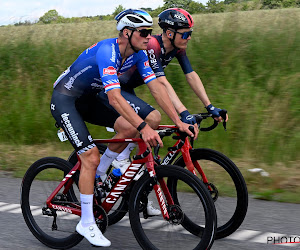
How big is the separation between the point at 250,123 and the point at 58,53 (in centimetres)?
489

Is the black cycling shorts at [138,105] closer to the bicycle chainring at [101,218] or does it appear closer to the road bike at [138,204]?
the road bike at [138,204]

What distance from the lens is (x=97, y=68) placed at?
13.9ft

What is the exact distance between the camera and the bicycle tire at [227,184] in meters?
4.43

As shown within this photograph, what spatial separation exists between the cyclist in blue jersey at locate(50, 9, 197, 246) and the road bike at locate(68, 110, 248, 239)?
0.71 feet

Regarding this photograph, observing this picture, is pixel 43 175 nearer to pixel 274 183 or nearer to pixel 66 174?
pixel 66 174

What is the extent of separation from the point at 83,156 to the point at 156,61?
4.05 feet

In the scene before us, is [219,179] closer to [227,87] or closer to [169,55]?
[169,55]

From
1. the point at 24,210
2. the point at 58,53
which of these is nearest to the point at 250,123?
the point at 24,210

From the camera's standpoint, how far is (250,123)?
760cm

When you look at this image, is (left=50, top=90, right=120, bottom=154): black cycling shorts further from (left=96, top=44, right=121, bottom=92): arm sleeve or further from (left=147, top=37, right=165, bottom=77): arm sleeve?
(left=147, top=37, right=165, bottom=77): arm sleeve

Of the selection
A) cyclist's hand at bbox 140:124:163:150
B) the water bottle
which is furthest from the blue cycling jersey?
the water bottle

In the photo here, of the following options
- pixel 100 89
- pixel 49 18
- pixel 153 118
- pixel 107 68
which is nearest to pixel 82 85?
pixel 100 89

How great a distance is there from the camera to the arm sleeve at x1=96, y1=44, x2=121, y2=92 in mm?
3975

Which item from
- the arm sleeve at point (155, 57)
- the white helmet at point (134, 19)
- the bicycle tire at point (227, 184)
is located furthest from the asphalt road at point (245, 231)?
the white helmet at point (134, 19)
